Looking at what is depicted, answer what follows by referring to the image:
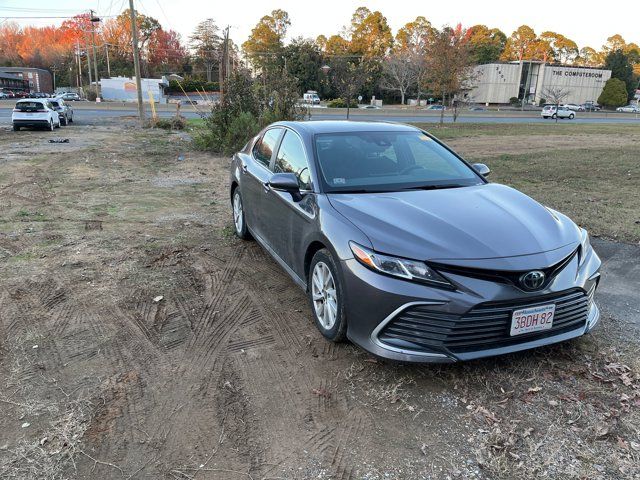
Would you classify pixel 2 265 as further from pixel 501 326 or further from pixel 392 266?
pixel 501 326

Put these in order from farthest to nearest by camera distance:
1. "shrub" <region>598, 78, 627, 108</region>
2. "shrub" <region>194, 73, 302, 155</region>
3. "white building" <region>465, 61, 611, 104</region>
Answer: "white building" <region>465, 61, 611, 104</region> < "shrub" <region>598, 78, 627, 108</region> < "shrub" <region>194, 73, 302, 155</region>

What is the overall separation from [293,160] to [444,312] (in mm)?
2237

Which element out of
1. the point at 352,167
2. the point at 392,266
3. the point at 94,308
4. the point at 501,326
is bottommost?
the point at 94,308

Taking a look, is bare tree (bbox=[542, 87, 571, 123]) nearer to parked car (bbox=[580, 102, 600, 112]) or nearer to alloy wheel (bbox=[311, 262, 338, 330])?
parked car (bbox=[580, 102, 600, 112])

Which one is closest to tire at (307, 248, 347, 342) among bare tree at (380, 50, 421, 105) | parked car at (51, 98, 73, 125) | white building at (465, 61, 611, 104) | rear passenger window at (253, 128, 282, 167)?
rear passenger window at (253, 128, 282, 167)

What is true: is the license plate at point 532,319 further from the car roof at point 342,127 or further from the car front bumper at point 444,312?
the car roof at point 342,127

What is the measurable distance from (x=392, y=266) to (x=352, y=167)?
1.45 metres

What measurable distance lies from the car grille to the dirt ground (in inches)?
13.2

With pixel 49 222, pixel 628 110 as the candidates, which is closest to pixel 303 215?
pixel 49 222

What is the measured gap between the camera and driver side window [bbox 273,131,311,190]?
424 cm

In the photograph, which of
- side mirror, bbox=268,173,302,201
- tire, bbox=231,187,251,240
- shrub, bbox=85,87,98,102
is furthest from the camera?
shrub, bbox=85,87,98,102

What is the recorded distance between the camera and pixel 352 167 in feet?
14.1

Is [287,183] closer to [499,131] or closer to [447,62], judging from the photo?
[499,131]

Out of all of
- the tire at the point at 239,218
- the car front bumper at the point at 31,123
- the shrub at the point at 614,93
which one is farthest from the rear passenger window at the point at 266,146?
the shrub at the point at 614,93
